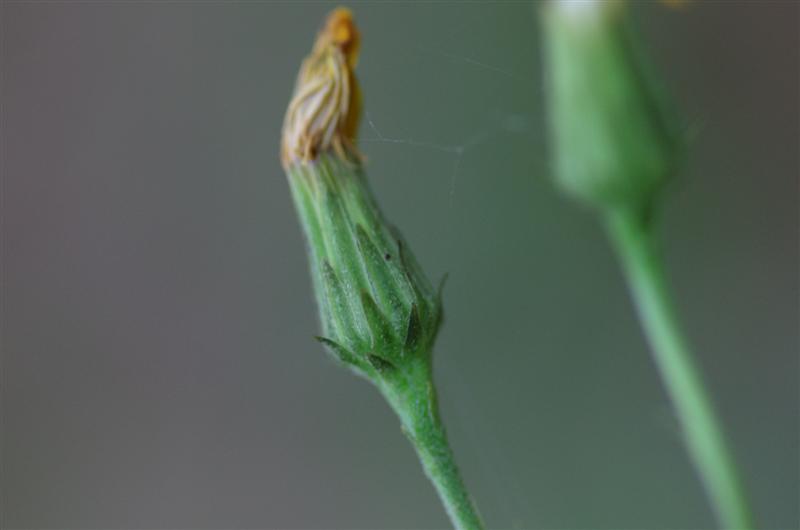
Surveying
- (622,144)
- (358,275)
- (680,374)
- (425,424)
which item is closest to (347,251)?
(358,275)

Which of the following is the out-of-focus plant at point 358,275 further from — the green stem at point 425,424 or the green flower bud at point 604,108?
the green flower bud at point 604,108

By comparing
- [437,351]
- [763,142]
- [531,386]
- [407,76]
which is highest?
[407,76]

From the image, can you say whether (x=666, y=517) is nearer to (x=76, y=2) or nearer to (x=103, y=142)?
(x=103, y=142)

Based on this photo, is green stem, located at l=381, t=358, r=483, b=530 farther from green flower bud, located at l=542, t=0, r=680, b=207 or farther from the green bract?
green flower bud, located at l=542, t=0, r=680, b=207

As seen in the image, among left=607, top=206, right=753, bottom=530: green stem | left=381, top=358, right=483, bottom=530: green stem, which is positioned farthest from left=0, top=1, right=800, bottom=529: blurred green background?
left=607, top=206, right=753, bottom=530: green stem

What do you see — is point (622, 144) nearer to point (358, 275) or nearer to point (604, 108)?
point (604, 108)

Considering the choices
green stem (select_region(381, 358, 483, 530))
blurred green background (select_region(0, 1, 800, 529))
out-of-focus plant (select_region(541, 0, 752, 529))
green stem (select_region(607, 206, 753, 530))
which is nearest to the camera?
green stem (select_region(607, 206, 753, 530))

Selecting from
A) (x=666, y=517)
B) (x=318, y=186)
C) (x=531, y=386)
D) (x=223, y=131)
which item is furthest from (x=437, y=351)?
(x=318, y=186)
